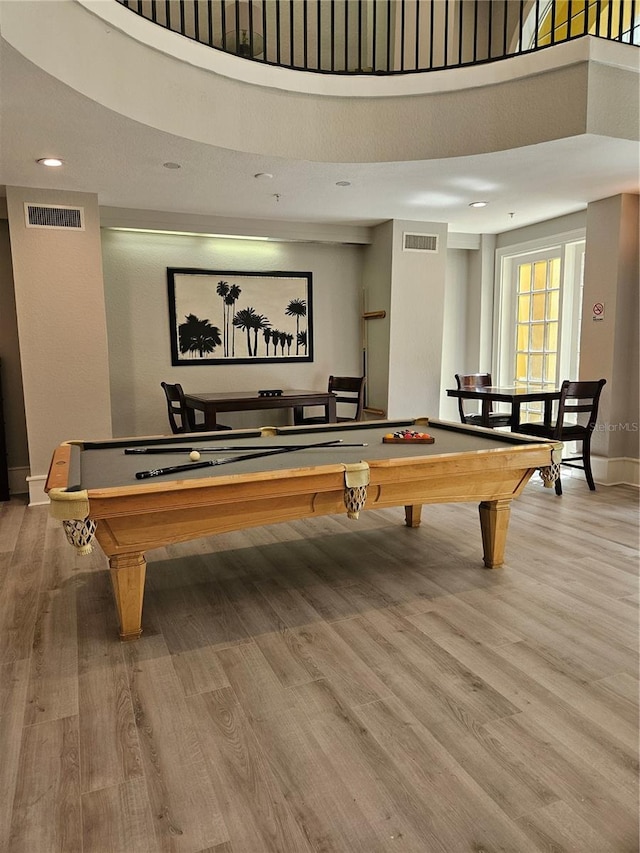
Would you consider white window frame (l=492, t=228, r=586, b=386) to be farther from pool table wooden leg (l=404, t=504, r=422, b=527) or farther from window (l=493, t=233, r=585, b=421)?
pool table wooden leg (l=404, t=504, r=422, b=527)

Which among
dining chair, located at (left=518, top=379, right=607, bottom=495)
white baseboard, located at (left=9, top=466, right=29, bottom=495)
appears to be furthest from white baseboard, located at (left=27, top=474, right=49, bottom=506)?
dining chair, located at (left=518, top=379, right=607, bottom=495)

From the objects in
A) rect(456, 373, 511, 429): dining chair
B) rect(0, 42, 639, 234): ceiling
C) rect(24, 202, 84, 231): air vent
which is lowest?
rect(456, 373, 511, 429): dining chair

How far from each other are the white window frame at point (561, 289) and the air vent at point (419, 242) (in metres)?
1.11

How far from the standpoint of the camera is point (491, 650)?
2.32 meters

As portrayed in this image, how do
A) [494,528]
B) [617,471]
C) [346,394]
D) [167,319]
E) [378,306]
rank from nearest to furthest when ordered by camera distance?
[494,528], [617,471], [167,319], [378,306], [346,394]

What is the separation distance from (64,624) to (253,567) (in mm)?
1044

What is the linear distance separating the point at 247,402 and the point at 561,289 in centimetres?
358

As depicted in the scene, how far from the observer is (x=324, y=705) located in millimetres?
1981

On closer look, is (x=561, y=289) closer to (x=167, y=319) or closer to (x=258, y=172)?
(x=258, y=172)

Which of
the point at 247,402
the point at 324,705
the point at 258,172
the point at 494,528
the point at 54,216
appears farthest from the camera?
the point at 247,402

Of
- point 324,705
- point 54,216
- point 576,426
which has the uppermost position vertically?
point 54,216

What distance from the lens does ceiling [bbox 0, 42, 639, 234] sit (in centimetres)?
322

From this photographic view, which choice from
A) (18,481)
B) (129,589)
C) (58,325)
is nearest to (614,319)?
(129,589)

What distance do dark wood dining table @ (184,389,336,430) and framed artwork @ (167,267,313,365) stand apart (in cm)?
73
